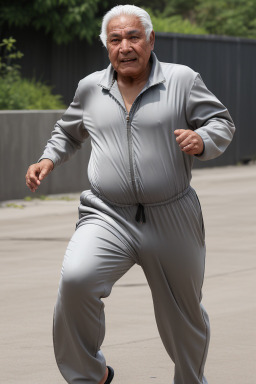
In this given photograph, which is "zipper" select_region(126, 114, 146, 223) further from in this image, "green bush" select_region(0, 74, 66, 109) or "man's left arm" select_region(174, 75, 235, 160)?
"green bush" select_region(0, 74, 66, 109)

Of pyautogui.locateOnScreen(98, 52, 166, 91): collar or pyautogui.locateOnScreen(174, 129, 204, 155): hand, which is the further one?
pyautogui.locateOnScreen(98, 52, 166, 91): collar

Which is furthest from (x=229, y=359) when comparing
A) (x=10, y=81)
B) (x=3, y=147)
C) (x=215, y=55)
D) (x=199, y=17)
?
(x=199, y=17)

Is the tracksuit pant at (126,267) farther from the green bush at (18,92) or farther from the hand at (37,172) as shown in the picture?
the green bush at (18,92)

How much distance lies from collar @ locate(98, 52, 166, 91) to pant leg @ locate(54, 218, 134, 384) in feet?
2.06

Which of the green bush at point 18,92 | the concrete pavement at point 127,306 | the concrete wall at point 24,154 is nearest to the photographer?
the concrete pavement at point 127,306

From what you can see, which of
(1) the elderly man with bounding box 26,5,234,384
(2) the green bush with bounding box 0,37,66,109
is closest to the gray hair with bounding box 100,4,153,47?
(1) the elderly man with bounding box 26,5,234,384

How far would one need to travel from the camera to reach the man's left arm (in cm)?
525

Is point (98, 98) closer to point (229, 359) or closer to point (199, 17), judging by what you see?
point (229, 359)

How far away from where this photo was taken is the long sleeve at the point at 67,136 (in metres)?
5.68

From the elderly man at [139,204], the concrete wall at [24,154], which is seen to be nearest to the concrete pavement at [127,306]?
the elderly man at [139,204]

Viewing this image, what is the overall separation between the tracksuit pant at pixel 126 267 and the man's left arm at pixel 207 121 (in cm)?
27

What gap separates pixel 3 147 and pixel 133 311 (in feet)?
27.3

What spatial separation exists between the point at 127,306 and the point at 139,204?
3.08 m

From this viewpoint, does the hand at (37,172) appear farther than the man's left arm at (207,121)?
Yes
